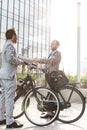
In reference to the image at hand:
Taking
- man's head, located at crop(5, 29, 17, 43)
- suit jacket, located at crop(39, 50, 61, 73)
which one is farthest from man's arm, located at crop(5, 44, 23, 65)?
suit jacket, located at crop(39, 50, 61, 73)

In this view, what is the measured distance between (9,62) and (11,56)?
12 centimetres

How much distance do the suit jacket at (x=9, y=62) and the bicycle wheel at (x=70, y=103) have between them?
1.10 m

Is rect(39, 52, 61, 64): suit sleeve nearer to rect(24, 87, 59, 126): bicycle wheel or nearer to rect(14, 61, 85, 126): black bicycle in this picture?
rect(14, 61, 85, 126): black bicycle

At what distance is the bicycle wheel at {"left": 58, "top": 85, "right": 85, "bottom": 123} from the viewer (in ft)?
22.4

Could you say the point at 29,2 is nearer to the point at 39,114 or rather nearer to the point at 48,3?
the point at 48,3

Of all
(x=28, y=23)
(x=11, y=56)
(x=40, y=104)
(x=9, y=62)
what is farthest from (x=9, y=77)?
(x=28, y=23)

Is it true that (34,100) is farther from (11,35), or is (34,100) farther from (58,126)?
(11,35)

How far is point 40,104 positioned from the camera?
6.71m

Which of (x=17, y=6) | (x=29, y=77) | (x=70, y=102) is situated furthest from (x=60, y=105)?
(x=17, y=6)

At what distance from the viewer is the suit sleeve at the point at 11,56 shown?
6230mm

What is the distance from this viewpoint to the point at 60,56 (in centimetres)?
719

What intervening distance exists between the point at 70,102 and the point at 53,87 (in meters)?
0.43

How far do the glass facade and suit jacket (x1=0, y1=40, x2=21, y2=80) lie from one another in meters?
44.9

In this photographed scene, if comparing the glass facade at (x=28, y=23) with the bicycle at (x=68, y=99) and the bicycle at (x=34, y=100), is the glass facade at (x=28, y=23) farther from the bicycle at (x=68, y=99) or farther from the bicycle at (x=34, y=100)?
the bicycle at (x=34, y=100)
